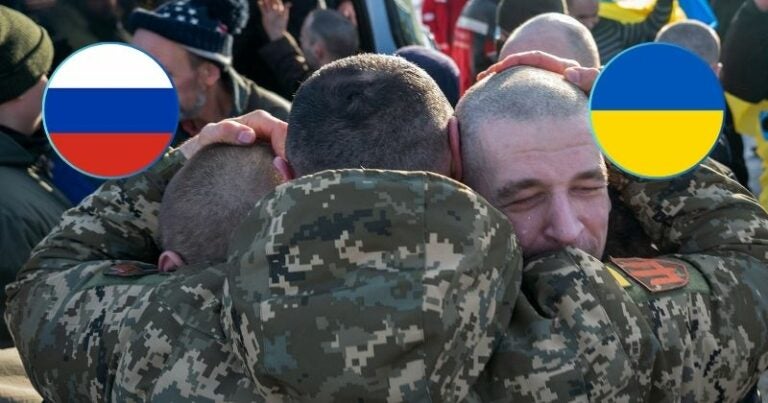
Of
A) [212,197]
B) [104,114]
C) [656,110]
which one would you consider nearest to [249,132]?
[212,197]

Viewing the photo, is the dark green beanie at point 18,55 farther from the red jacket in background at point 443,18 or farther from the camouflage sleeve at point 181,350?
the red jacket in background at point 443,18

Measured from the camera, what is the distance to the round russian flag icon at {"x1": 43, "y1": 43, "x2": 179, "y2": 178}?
1.89m

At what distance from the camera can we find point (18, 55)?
326cm

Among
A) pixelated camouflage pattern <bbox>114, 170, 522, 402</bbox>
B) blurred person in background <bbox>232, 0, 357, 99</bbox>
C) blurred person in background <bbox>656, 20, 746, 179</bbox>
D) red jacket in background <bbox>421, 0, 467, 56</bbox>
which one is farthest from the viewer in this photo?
red jacket in background <bbox>421, 0, 467, 56</bbox>

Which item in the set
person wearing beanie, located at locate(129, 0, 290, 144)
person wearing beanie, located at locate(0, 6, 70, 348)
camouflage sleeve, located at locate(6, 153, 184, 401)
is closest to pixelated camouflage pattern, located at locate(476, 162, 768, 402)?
camouflage sleeve, located at locate(6, 153, 184, 401)

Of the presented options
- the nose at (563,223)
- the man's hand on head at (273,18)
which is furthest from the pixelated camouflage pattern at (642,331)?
the man's hand on head at (273,18)

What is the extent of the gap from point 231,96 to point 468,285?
107 inches

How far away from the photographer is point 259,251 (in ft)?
5.02

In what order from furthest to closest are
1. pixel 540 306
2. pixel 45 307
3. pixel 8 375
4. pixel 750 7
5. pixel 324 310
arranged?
pixel 750 7
pixel 8 375
pixel 45 307
pixel 540 306
pixel 324 310

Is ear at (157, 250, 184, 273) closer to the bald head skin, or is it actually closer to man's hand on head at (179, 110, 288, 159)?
man's hand on head at (179, 110, 288, 159)

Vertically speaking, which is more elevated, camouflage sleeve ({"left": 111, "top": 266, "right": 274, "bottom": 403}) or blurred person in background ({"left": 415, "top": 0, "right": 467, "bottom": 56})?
camouflage sleeve ({"left": 111, "top": 266, "right": 274, "bottom": 403})

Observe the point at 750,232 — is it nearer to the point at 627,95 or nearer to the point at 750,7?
the point at 627,95

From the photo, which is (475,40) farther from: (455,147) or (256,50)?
(455,147)

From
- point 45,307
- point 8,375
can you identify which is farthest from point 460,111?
point 8,375
